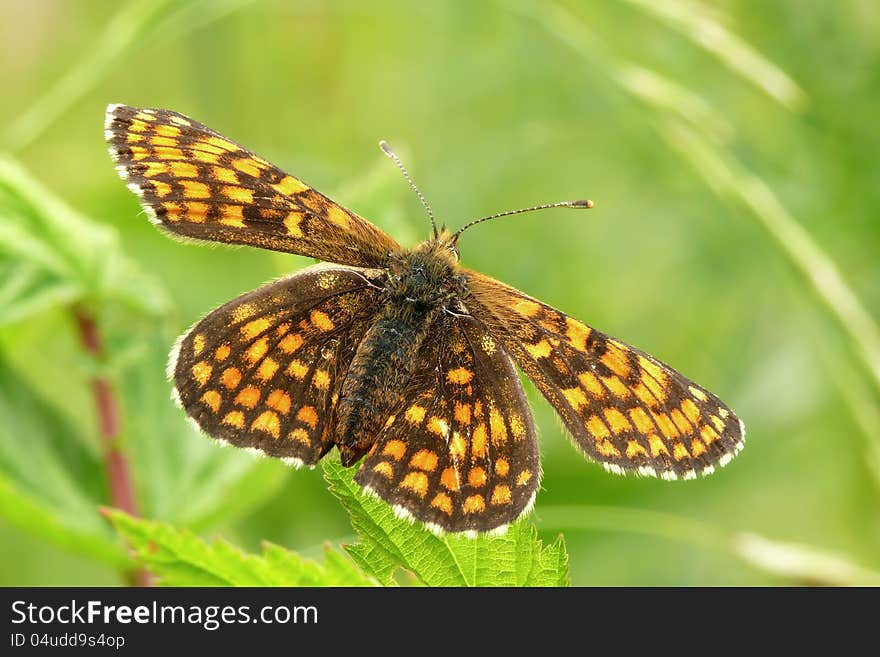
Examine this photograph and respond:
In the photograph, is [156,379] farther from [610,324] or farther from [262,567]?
[610,324]

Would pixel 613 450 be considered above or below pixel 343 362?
below

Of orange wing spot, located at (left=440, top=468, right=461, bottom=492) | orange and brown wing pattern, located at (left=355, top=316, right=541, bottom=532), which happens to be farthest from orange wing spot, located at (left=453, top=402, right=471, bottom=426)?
orange wing spot, located at (left=440, top=468, right=461, bottom=492)

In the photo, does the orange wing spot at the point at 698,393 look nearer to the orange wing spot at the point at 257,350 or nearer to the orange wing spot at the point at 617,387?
the orange wing spot at the point at 617,387

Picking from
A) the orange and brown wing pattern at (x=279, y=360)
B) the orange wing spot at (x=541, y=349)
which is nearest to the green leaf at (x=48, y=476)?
the orange and brown wing pattern at (x=279, y=360)

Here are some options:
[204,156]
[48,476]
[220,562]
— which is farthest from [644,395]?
[48,476]
